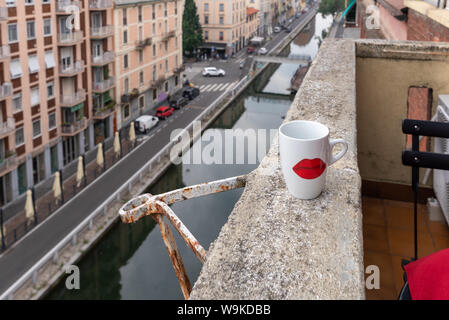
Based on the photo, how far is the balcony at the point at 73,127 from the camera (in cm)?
2183

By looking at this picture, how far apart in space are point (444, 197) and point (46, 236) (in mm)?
14902

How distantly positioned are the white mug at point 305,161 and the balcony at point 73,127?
21.1 m

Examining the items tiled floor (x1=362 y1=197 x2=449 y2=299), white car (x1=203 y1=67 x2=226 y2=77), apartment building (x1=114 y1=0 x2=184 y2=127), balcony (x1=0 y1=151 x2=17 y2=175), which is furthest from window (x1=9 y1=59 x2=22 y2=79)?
white car (x1=203 y1=67 x2=226 y2=77)

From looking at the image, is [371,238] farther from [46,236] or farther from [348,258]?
[46,236]

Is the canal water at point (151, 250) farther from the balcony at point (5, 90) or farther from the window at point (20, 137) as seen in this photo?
the balcony at point (5, 90)

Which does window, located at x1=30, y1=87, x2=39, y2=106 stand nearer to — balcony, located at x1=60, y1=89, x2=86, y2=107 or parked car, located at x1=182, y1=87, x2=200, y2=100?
balcony, located at x1=60, y1=89, x2=86, y2=107

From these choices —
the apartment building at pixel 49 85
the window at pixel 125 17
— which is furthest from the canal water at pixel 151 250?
the window at pixel 125 17

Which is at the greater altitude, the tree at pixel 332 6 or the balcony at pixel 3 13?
A: the tree at pixel 332 6

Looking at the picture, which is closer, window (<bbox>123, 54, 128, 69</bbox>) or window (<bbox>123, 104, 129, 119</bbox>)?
window (<bbox>123, 54, 128, 69</bbox>)

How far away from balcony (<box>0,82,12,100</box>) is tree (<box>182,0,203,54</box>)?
2884cm

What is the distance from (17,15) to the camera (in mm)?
18016

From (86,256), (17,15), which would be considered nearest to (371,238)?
(86,256)

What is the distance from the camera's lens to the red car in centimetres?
3048
